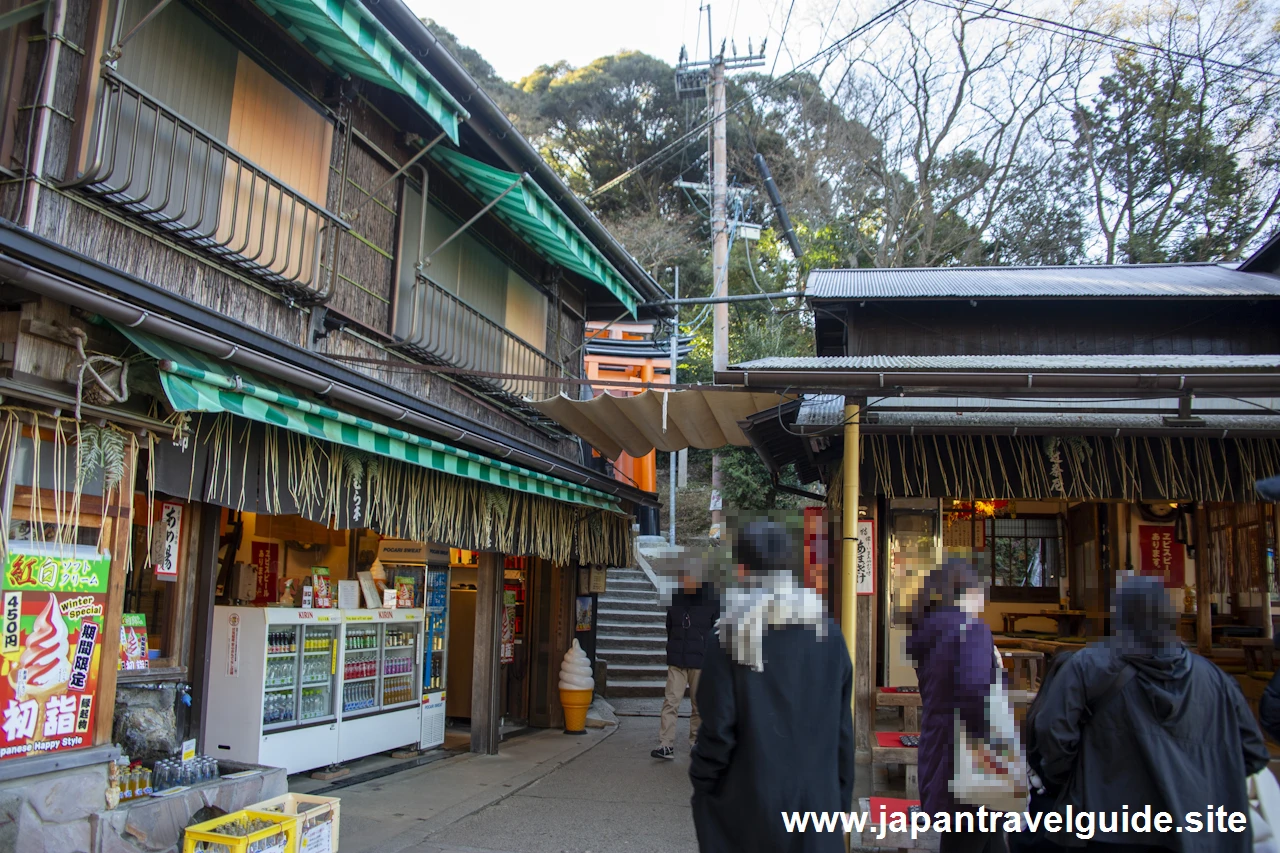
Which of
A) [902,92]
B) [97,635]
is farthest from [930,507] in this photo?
[902,92]

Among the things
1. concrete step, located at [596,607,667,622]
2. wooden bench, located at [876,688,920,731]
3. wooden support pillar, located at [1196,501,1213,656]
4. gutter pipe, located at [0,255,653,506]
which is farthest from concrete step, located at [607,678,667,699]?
wooden support pillar, located at [1196,501,1213,656]

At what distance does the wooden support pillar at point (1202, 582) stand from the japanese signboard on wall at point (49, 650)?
423 inches

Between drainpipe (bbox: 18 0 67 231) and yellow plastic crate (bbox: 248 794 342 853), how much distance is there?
3.78 metres

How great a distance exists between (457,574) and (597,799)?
4.55 m

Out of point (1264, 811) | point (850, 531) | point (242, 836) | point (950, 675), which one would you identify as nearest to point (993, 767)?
point (950, 675)

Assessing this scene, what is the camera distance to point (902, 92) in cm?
2630

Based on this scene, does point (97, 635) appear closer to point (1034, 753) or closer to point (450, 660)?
point (1034, 753)

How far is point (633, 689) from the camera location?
1531cm

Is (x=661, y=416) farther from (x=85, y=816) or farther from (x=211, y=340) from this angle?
(x=85, y=816)

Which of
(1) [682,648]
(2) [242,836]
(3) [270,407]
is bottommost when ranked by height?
(2) [242,836]

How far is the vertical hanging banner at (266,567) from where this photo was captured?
9.48 metres

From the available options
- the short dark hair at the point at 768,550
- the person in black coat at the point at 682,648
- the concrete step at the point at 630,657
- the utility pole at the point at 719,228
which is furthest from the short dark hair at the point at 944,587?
the utility pole at the point at 719,228

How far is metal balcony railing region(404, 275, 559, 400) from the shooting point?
8891mm

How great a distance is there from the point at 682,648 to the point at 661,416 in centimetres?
274
